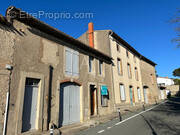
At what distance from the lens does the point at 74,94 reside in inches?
329

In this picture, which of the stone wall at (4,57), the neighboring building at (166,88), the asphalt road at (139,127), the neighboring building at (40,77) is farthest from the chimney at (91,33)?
the neighboring building at (166,88)

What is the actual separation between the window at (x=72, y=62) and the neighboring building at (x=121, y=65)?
16.9 ft

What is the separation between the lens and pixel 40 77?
6352mm

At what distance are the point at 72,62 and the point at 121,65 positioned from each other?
26.1 ft

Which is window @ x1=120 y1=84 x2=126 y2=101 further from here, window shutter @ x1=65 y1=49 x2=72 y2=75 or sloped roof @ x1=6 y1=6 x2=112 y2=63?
window shutter @ x1=65 y1=49 x2=72 y2=75

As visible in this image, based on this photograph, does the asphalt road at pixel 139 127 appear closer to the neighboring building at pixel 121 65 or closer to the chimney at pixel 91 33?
the neighboring building at pixel 121 65

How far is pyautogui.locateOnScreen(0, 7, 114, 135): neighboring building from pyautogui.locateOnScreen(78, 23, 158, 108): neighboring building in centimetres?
408

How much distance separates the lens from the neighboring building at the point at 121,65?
43.4ft

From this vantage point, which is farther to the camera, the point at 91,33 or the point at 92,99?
the point at 91,33

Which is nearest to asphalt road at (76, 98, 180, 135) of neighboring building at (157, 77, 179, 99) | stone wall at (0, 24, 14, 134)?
stone wall at (0, 24, 14, 134)

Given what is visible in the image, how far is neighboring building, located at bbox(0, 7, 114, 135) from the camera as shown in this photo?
5277 millimetres

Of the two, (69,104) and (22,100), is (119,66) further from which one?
(22,100)

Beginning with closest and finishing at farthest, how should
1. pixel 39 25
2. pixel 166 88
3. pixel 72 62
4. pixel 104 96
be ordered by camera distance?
pixel 39 25
pixel 72 62
pixel 104 96
pixel 166 88

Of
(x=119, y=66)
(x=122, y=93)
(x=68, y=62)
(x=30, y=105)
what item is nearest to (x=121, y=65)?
(x=119, y=66)
